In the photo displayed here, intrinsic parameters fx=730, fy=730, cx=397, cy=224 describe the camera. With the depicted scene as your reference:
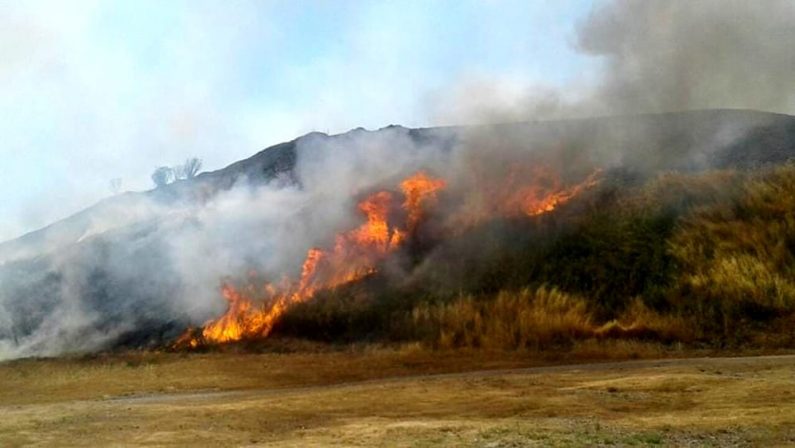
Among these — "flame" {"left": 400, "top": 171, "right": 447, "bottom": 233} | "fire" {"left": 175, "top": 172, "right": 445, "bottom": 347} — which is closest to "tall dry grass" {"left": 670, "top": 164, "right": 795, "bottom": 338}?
"flame" {"left": 400, "top": 171, "right": 447, "bottom": 233}

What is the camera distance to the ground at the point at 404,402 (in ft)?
45.7

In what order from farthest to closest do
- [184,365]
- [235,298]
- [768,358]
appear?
[235,298], [184,365], [768,358]

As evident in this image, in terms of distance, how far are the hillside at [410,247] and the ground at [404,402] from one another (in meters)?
6.90

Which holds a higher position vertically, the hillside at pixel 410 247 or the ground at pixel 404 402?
the hillside at pixel 410 247

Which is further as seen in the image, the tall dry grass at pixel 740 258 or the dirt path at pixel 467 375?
the tall dry grass at pixel 740 258

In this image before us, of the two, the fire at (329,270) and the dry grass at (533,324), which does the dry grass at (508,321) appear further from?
the fire at (329,270)

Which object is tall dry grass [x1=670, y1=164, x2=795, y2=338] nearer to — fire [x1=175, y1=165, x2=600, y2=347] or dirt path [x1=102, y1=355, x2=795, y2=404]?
dirt path [x1=102, y1=355, x2=795, y2=404]

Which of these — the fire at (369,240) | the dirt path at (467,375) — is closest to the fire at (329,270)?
the fire at (369,240)

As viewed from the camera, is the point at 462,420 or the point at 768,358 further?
the point at 768,358

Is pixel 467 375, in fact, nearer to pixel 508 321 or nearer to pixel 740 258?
pixel 508 321

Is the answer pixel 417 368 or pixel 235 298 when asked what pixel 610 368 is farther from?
pixel 235 298

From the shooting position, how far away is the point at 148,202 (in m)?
58.7

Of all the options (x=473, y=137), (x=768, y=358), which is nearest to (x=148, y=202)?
(x=473, y=137)

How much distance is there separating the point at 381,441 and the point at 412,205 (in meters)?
31.1
